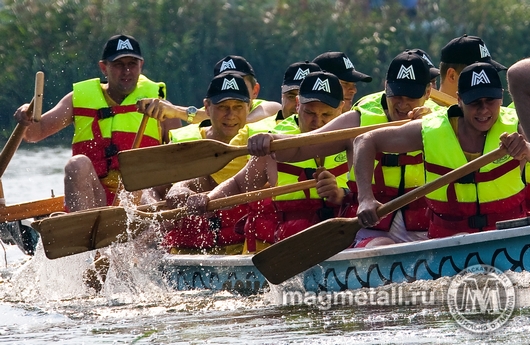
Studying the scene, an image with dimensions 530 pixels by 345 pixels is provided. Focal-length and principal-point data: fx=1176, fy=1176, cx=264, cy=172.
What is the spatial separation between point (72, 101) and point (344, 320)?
9.95 ft

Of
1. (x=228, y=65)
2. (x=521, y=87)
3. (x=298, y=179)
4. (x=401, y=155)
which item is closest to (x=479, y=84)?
(x=521, y=87)

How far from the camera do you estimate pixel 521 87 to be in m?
4.78

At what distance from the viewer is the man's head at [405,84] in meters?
5.88

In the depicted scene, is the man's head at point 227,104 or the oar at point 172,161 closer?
the oar at point 172,161

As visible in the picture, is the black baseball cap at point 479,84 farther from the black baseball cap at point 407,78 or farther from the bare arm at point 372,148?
the black baseball cap at point 407,78

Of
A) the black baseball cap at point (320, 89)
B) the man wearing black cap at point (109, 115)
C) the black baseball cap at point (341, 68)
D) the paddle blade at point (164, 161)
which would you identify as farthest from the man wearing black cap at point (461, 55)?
the man wearing black cap at point (109, 115)

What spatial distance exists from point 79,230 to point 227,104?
1137 mm

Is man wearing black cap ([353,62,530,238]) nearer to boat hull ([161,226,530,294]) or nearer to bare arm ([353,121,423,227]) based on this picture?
bare arm ([353,121,423,227])

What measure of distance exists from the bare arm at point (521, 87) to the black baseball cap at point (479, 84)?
52cm

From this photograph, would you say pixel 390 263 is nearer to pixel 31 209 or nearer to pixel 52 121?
pixel 52 121

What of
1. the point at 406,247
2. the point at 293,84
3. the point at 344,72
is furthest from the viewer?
the point at 344,72

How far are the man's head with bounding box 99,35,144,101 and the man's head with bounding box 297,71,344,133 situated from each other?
1.74 m

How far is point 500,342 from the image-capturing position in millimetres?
4664

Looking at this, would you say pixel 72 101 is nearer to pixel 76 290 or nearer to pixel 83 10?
pixel 76 290
